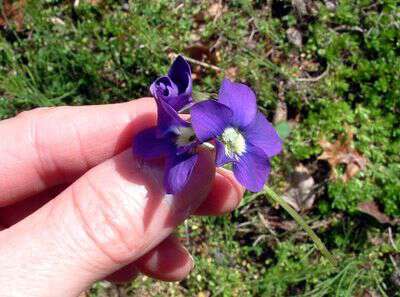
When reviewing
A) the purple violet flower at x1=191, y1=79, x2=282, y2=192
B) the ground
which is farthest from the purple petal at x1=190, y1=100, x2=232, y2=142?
the ground

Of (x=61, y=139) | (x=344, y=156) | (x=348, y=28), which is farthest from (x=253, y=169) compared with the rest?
(x=348, y=28)

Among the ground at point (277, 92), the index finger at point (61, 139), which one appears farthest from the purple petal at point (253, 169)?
the ground at point (277, 92)

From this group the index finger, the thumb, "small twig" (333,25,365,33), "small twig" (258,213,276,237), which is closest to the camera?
the thumb

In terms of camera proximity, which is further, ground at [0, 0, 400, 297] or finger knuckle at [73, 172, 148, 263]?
ground at [0, 0, 400, 297]

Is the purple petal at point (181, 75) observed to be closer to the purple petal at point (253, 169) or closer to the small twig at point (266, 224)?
the purple petal at point (253, 169)

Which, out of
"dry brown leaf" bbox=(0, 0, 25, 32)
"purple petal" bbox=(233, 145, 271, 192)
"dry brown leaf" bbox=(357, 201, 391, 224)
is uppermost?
"purple petal" bbox=(233, 145, 271, 192)

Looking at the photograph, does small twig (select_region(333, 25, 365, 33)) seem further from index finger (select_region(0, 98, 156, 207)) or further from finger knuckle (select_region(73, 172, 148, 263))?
finger knuckle (select_region(73, 172, 148, 263))

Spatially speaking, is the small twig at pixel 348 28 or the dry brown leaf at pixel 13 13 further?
the dry brown leaf at pixel 13 13

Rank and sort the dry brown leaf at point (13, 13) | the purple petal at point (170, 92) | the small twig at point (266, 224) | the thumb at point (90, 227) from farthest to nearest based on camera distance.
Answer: the dry brown leaf at point (13, 13) < the small twig at point (266, 224) < the thumb at point (90, 227) < the purple petal at point (170, 92)
